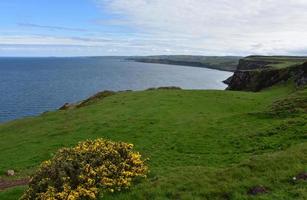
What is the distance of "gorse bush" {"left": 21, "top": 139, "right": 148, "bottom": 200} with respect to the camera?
1855 centimetres

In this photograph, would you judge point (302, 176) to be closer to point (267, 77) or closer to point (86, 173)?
point (86, 173)

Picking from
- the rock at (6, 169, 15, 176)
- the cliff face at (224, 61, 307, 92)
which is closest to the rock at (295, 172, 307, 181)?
the rock at (6, 169, 15, 176)

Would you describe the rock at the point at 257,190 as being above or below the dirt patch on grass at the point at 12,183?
above

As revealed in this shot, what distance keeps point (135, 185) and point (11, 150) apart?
21.9 meters

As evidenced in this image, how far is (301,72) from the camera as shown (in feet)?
188

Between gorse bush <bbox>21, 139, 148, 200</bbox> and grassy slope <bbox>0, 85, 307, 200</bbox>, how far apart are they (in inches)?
40.3

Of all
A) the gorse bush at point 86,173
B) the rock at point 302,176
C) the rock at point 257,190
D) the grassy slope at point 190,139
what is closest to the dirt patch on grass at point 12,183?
the grassy slope at point 190,139

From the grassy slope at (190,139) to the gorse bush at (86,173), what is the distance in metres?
1.02

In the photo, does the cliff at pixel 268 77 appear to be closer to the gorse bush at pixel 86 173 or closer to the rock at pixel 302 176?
the rock at pixel 302 176

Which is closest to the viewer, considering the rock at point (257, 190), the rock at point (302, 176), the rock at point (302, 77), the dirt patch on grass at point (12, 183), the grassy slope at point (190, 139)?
the rock at point (257, 190)

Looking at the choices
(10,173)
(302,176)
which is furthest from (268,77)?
(302,176)

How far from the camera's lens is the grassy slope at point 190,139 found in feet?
A: 61.2

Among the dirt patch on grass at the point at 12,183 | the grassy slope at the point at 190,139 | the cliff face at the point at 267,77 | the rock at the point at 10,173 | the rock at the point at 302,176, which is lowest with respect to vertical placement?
the rock at the point at 10,173

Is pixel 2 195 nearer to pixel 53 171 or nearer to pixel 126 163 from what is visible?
pixel 53 171
